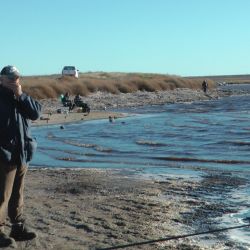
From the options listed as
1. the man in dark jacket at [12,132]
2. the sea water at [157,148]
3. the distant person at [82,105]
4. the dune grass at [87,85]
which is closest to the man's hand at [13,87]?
the man in dark jacket at [12,132]

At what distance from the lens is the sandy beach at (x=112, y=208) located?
23.8 ft

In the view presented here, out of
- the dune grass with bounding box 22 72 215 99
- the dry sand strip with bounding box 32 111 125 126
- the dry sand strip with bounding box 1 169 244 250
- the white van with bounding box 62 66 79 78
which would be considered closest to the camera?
the dry sand strip with bounding box 1 169 244 250

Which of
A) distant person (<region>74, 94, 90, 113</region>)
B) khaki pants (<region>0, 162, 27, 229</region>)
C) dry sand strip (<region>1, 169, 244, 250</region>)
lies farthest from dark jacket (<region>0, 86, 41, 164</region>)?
distant person (<region>74, 94, 90, 113</region>)

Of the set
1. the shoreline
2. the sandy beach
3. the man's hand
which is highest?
the man's hand

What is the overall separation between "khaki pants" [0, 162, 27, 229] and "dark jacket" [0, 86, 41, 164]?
0.41 feet

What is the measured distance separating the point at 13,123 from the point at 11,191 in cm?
82

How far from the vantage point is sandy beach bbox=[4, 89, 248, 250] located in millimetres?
7254

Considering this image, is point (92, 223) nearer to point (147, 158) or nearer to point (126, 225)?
point (126, 225)

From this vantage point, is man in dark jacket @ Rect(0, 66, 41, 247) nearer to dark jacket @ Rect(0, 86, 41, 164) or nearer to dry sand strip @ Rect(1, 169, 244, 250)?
dark jacket @ Rect(0, 86, 41, 164)

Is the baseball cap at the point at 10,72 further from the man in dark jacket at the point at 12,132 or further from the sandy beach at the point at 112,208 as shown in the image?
the sandy beach at the point at 112,208

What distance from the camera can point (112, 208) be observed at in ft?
30.4

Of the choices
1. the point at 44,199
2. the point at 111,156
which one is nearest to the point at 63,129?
the point at 111,156

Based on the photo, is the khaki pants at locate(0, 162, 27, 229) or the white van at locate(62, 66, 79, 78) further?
the white van at locate(62, 66, 79, 78)

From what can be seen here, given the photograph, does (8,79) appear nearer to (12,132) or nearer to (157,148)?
(12,132)
